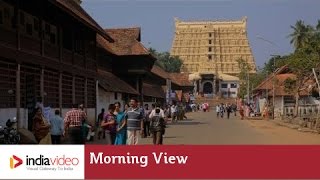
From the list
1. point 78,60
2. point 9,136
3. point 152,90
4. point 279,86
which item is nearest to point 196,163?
point 9,136

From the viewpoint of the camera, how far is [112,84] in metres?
38.5

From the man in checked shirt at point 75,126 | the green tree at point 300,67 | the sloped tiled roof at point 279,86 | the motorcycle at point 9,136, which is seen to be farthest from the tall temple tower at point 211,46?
the motorcycle at point 9,136

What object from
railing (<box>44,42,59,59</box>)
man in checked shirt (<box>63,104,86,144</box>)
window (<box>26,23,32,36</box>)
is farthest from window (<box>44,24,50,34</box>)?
man in checked shirt (<box>63,104,86,144</box>)

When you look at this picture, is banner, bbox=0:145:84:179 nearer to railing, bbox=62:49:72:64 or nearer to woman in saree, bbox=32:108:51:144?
woman in saree, bbox=32:108:51:144

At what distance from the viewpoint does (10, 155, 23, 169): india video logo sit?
12164 mm

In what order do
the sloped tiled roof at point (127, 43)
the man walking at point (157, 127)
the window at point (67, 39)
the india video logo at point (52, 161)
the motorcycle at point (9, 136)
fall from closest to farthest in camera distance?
the india video logo at point (52, 161), the motorcycle at point (9, 136), the man walking at point (157, 127), the window at point (67, 39), the sloped tiled roof at point (127, 43)

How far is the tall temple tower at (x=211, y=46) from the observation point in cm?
13188

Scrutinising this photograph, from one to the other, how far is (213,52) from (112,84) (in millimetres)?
98171

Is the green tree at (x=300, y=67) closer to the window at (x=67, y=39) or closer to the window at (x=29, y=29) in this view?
the window at (x=67, y=39)

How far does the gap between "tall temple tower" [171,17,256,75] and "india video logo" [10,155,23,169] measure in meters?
117

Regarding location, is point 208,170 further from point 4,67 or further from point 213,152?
point 4,67

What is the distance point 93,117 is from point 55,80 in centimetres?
792

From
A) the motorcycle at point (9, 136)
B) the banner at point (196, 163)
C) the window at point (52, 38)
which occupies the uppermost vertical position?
the window at point (52, 38)

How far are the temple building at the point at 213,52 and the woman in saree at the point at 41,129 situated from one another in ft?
373
